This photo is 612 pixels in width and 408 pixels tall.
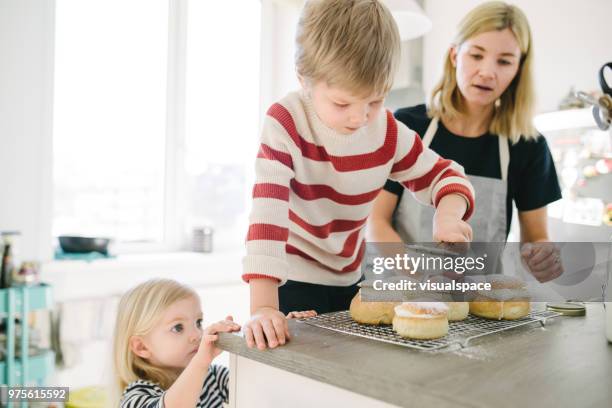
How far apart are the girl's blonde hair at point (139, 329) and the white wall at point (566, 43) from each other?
1.77m

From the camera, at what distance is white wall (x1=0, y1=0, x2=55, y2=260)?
2172mm

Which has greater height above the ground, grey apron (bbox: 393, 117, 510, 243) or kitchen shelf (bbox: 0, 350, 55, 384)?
grey apron (bbox: 393, 117, 510, 243)

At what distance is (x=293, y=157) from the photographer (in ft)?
2.98

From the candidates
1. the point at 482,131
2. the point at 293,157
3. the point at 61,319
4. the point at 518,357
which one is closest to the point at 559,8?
the point at 482,131

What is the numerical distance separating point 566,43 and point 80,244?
2.39 metres

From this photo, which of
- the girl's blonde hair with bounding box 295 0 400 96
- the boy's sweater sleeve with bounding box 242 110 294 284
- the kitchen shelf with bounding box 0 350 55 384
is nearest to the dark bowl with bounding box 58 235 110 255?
the kitchen shelf with bounding box 0 350 55 384

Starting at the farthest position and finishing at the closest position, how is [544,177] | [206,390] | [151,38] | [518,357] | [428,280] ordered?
[151,38] < [544,177] < [206,390] < [428,280] < [518,357]

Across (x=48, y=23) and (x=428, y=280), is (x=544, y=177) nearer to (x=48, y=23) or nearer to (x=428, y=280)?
(x=428, y=280)

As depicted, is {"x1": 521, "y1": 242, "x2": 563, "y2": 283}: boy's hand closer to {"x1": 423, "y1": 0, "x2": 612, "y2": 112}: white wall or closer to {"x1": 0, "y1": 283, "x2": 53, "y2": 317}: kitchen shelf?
{"x1": 423, "y1": 0, "x2": 612, "y2": 112}: white wall

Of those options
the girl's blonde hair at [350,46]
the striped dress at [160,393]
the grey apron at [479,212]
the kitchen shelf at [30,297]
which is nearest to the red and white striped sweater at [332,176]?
the girl's blonde hair at [350,46]

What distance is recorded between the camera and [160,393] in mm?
972

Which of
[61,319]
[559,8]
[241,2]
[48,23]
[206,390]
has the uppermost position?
[241,2]

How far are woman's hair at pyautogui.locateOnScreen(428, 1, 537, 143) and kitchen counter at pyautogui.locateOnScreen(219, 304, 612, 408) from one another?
2.49 feet

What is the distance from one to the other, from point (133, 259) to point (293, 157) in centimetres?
187
